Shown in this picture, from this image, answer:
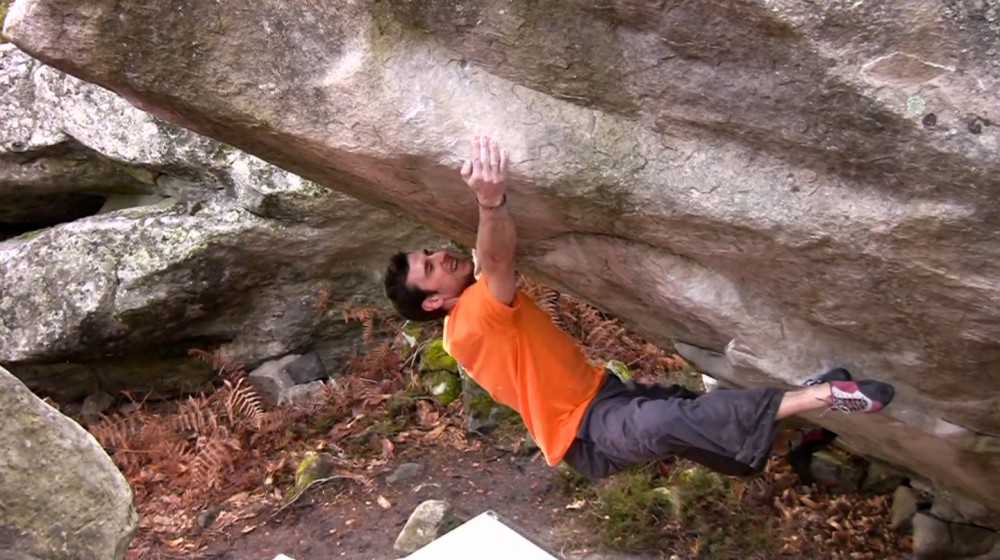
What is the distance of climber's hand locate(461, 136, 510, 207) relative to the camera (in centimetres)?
405

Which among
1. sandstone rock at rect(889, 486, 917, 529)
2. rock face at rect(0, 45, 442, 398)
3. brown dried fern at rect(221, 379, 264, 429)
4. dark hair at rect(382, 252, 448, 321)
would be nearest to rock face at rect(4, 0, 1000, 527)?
dark hair at rect(382, 252, 448, 321)

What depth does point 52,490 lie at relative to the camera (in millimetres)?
4879

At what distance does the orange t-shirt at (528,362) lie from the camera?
16.1ft

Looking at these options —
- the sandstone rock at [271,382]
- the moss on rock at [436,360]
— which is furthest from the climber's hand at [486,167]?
the sandstone rock at [271,382]

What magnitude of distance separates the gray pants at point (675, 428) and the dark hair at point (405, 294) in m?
1.02

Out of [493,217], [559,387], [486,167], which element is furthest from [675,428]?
[486,167]

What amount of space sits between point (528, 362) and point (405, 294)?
2.76 feet

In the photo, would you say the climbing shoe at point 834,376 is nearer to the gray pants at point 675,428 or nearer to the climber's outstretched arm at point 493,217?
the gray pants at point 675,428

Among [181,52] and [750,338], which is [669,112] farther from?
[181,52]

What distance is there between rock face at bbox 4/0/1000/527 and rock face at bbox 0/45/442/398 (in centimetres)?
460

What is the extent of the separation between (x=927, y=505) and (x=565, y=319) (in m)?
3.76

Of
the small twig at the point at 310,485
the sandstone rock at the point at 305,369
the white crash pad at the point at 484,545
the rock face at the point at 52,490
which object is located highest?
the white crash pad at the point at 484,545

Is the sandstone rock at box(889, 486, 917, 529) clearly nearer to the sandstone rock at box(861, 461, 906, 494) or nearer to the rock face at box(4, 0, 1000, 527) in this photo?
the sandstone rock at box(861, 461, 906, 494)

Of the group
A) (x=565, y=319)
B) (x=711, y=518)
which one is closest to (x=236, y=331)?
(x=565, y=319)
